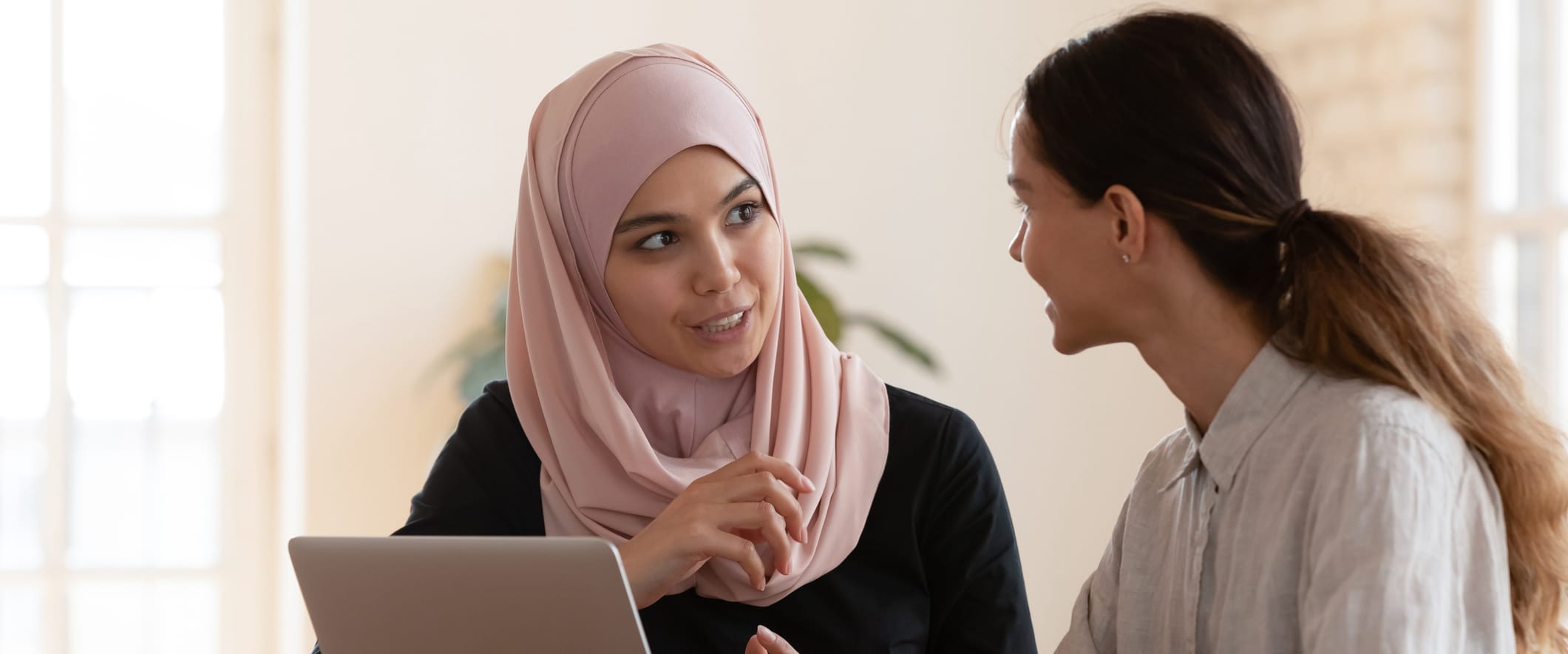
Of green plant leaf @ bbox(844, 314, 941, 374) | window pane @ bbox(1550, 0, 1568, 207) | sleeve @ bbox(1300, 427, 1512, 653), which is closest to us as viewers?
sleeve @ bbox(1300, 427, 1512, 653)

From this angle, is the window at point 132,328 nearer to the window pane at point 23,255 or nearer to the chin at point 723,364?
the window pane at point 23,255

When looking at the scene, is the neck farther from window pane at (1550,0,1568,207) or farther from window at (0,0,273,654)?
window at (0,0,273,654)

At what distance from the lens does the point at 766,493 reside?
3.87 feet

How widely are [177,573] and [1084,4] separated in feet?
9.47

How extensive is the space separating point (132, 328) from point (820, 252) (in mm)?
1726

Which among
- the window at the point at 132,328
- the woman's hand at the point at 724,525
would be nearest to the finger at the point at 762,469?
the woman's hand at the point at 724,525

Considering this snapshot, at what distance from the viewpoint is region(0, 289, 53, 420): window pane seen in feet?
10.4

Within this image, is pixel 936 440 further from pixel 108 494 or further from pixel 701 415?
pixel 108 494

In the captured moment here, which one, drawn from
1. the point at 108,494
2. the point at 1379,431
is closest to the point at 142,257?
the point at 108,494

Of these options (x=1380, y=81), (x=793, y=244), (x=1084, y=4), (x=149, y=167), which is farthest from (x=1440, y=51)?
(x=149, y=167)

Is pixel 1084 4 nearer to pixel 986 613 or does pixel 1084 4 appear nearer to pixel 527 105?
pixel 527 105

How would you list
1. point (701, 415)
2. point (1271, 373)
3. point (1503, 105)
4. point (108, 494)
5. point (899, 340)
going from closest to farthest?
point (1271, 373), point (701, 415), point (1503, 105), point (108, 494), point (899, 340)

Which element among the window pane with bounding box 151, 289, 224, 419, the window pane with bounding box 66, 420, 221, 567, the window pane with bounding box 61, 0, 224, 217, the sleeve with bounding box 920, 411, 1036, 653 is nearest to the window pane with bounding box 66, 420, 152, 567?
the window pane with bounding box 66, 420, 221, 567

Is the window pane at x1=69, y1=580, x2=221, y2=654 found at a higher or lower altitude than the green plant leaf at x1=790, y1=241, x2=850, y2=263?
lower
